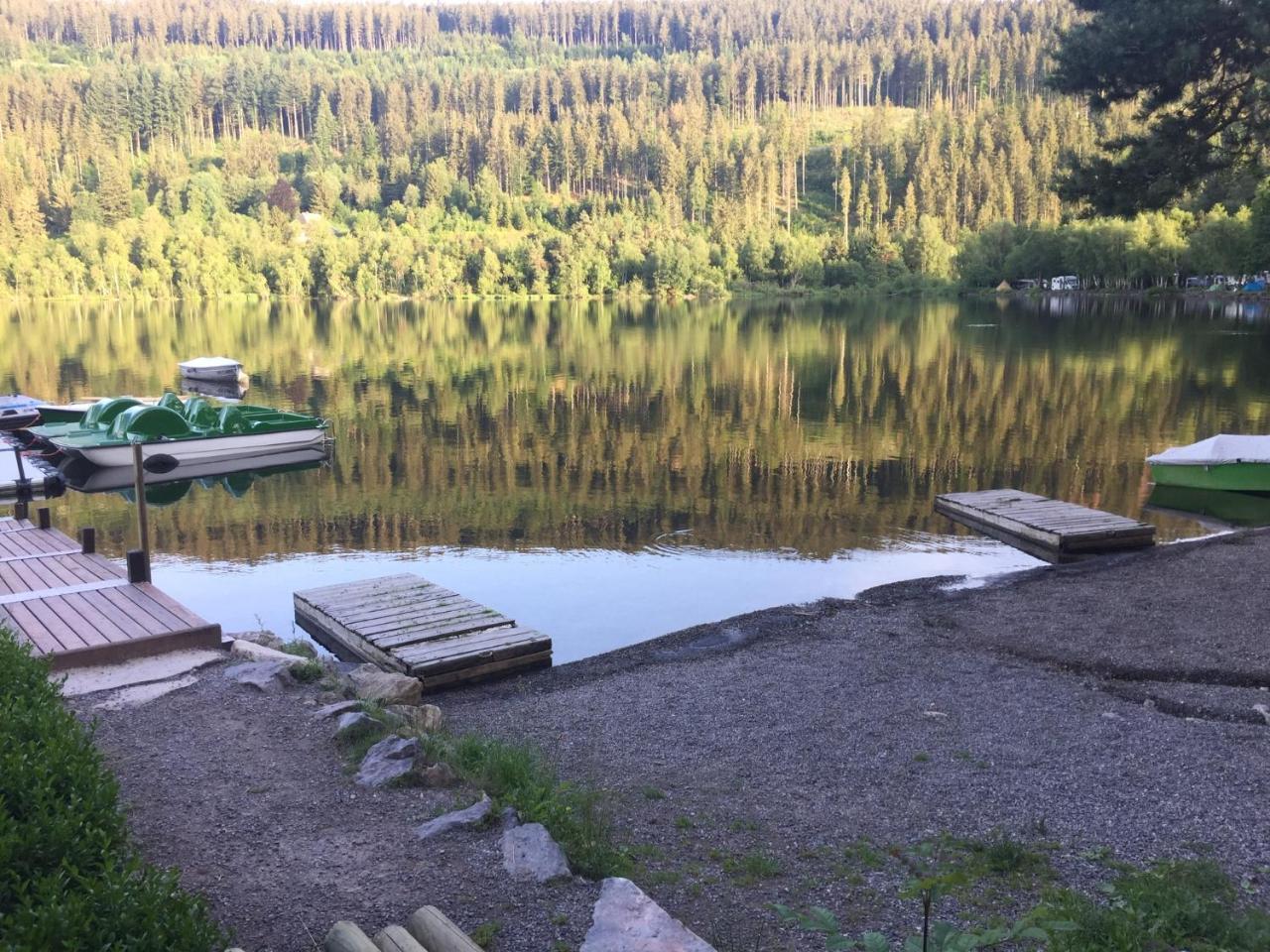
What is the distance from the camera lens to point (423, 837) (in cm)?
727

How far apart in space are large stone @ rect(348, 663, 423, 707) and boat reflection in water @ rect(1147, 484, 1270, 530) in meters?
19.4

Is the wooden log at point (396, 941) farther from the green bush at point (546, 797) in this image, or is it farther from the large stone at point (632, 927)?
the green bush at point (546, 797)

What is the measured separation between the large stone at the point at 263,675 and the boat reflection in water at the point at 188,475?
1834 cm

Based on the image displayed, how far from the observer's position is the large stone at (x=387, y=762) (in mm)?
8203

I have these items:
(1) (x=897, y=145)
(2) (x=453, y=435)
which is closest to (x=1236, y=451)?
(2) (x=453, y=435)

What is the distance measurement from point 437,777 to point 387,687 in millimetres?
3623

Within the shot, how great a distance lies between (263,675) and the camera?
35.2 ft

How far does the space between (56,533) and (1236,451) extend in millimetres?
25644

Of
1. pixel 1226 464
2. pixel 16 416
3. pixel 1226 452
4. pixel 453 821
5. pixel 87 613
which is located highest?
pixel 453 821

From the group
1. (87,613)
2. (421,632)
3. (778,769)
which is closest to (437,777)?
(778,769)

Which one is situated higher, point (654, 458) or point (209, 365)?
point (209, 365)

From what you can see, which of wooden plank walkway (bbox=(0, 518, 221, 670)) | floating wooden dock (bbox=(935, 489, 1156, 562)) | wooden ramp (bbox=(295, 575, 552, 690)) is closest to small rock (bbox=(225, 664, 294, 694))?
wooden plank walkway (bbox=(0, 518, 221, 670))

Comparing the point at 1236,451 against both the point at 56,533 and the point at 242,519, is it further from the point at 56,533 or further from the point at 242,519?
the point at 56,533

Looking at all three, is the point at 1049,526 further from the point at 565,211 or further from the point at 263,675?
the point at 565,211
